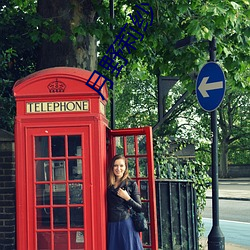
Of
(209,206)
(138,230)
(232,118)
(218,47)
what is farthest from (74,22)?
(232,118)

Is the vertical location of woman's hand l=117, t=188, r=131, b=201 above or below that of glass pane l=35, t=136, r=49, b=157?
below

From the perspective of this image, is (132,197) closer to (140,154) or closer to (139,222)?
(139,222)

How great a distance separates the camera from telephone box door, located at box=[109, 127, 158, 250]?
6.09m

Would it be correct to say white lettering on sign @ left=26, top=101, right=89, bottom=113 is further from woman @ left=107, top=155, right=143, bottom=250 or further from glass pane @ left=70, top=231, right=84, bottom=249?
glass pane @ left=70, top=231, right=84, bottom=249

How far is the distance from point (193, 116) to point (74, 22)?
33.4 meters

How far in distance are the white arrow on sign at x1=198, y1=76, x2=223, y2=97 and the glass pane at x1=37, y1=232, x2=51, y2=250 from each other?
10.6ft

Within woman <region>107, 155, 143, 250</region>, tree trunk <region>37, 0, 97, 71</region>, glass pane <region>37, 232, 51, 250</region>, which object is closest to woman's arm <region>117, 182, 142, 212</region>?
woman <region>107, 155, 143, 250</region>

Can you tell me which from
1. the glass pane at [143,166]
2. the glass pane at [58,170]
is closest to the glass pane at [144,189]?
the glass pane at [143,166]

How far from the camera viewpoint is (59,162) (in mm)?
5562

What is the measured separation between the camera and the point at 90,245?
221 inches

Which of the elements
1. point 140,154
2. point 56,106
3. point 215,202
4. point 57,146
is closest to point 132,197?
point 140,154

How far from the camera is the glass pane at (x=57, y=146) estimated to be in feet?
18.2

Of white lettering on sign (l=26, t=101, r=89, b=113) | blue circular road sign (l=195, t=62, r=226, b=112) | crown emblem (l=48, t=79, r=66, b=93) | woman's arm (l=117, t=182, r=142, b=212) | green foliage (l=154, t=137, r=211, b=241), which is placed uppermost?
blue circular road sign (l=195, t=62, r=226, b=112)

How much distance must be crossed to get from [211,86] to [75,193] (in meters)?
2.94
